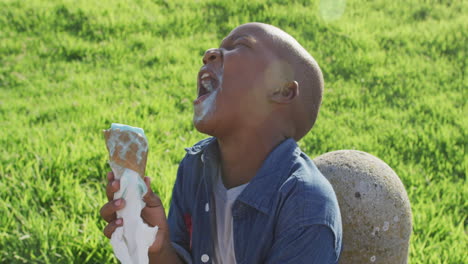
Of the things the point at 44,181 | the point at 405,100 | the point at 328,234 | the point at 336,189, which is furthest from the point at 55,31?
the point at 328,234

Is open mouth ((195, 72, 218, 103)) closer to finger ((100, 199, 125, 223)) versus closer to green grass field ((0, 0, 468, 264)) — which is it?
finger ((100, 199, 125, 223))

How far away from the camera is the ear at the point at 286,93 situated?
1.95 metres

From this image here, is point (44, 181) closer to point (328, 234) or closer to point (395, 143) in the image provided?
point (328, 234)

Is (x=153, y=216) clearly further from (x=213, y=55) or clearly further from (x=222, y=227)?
(x=213, y=55)

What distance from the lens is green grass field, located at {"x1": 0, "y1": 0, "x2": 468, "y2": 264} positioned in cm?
346

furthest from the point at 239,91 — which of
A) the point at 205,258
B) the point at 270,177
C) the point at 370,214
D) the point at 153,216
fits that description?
the point at 370,214

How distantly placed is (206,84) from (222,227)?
1.92 ft

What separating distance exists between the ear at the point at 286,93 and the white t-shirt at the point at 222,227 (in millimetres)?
406

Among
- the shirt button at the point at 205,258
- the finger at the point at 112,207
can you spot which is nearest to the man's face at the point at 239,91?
the finger at the point at 112,207

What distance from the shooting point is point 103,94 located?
5.34 m

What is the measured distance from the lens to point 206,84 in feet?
6.65

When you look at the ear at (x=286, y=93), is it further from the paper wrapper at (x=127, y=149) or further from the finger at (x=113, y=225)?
the finger at (x=113, y=225)

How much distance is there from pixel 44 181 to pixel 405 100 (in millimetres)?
3753

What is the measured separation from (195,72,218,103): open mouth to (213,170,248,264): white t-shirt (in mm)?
338
